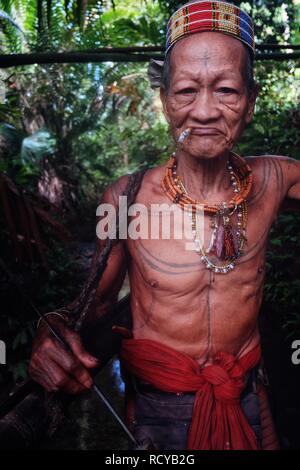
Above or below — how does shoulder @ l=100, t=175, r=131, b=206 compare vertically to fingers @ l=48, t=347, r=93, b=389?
above

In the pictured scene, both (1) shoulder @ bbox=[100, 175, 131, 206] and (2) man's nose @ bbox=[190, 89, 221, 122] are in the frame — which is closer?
(2) man's nose @ bbox=[190, 89, 221, 122]

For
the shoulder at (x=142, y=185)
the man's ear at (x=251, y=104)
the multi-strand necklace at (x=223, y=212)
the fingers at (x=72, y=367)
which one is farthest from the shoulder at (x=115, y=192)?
the fingers at (x=72, y=367)

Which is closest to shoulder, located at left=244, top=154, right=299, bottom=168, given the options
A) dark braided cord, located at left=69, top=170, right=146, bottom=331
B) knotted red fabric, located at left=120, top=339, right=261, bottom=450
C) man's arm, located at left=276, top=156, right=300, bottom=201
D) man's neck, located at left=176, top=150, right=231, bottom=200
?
man's arm, located at left=276, top=156, right=300, bottom=201

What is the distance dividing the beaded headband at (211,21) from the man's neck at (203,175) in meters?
0.42

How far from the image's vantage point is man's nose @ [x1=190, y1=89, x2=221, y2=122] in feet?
4.78

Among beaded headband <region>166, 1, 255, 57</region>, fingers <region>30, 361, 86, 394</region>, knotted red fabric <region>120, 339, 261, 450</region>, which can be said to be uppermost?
beaded headband <region>166, 1, 255, 57</region>

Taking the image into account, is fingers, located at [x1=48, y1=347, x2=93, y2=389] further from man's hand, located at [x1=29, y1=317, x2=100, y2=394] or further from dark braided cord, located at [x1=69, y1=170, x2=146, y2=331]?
dark braided cord, located at [x1=69, y1=170, x2=146, y2=331]

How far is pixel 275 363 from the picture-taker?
3633 millimetres

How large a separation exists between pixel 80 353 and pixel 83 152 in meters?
8.03

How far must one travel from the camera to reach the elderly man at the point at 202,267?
1.48 m

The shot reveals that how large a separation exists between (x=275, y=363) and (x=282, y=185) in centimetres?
233

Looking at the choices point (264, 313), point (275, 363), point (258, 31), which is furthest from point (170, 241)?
point (258, 31)

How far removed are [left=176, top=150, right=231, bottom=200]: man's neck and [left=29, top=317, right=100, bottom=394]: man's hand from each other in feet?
2.39

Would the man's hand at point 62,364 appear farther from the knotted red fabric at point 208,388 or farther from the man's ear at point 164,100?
the man's ear at point 164,100
